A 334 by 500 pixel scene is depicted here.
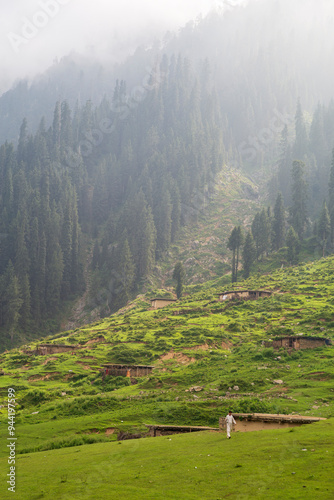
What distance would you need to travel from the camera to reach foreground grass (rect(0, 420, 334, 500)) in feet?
43.7

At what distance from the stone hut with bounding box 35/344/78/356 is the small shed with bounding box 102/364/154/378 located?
1340cm

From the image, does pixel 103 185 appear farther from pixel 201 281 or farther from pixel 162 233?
pixel 201 281

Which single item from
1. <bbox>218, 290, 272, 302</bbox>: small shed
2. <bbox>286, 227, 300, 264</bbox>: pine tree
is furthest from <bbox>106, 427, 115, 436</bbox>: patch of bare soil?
<bbox>286, 227, 300, 264</bbox>: pine tree

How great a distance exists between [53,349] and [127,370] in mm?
17625

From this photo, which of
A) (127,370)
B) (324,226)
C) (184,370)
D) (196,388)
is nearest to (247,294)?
(184,370)

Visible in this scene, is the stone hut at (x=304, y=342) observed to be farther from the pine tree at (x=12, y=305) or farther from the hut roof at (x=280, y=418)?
the pine tree at (x=12, y=305)

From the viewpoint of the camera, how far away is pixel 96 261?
5241 inches

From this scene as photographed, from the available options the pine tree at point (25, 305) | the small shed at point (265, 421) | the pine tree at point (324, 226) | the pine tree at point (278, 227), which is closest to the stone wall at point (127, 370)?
the small shed at point (265, 421)

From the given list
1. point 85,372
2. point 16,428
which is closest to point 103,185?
point 85,372

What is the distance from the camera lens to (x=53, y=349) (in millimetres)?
58906

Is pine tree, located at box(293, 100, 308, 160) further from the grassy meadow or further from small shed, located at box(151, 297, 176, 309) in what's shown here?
small shed, located at box(151, 297, 176, 309)

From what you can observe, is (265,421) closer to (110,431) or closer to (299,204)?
(110,431)

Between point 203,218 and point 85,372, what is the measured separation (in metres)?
99.4

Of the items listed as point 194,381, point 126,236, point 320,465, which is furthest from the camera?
point 126,236
